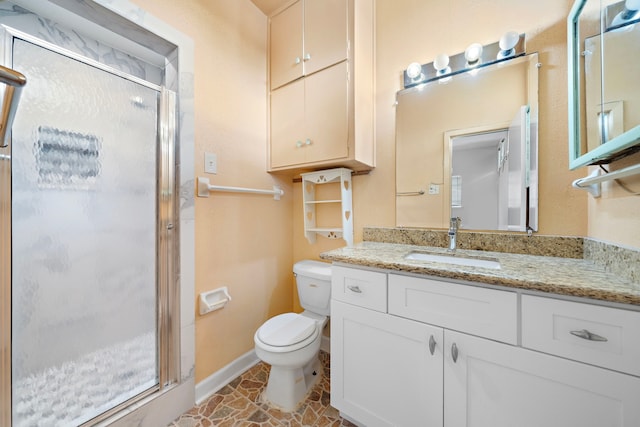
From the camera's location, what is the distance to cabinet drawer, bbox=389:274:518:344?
2.68ft

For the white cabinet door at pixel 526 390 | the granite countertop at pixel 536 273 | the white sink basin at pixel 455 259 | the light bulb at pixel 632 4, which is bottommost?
the white cabinet door at pixel 526 390

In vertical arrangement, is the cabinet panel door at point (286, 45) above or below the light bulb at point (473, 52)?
above

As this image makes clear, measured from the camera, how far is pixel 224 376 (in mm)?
1520

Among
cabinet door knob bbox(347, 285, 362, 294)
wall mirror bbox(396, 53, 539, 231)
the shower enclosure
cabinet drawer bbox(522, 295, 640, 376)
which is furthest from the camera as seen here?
wall mirror bbox(396, 53, 539, 231)

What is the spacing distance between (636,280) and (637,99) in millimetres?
540

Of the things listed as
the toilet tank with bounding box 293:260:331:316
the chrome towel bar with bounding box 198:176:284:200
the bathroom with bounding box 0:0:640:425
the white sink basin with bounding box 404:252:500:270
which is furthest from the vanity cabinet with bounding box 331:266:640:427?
the chrome towel bar with bounding box 198:176:284:200

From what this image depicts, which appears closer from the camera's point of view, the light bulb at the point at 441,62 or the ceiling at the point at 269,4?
the light bulb at the point at 441,62

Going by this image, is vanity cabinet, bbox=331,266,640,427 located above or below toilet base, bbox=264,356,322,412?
above

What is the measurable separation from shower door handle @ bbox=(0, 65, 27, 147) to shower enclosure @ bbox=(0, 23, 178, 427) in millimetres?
474

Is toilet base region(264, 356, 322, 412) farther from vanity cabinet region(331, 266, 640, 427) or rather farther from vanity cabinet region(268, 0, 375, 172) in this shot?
vanity cabinet region(268, 0, 375, 172)

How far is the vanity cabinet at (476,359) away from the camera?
69 centimetres

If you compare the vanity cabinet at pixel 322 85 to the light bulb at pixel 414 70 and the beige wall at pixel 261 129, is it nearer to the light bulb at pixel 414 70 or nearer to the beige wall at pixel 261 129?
the beige wall at pixel 261 129

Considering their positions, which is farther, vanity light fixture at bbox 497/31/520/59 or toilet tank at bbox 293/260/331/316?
toilet tank at bbox 293/260/331/316

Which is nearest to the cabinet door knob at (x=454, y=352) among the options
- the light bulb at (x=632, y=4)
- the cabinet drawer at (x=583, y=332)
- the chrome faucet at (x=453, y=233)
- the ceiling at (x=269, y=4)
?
the cabinet drawer at (x=583, y=332)
